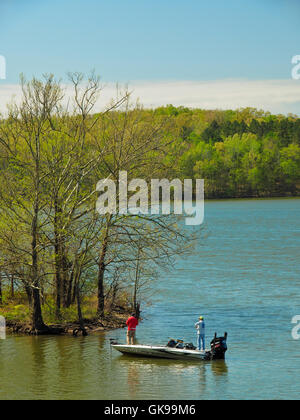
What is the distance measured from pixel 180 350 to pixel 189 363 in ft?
1.99

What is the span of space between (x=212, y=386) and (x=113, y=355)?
555 centimetres

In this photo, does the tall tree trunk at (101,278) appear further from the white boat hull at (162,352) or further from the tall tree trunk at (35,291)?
the white boat hull at (162,352)

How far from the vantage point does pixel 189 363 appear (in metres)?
27.4

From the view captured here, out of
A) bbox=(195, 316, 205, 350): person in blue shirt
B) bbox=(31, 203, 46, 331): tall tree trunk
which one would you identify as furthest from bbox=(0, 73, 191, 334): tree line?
bbox=(195, 316, 205, 350): person in blue shirt

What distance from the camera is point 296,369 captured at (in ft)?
88.4

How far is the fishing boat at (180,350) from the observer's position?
2734cm

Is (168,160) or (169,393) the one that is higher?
(168,160)

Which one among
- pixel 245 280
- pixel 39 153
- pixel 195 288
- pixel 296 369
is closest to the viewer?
pixel 296 369

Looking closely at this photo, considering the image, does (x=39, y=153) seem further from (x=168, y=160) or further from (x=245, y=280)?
(x=245, y=280)

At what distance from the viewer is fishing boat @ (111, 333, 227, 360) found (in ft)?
89.7

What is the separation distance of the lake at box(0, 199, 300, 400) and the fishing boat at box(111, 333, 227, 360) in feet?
0.91

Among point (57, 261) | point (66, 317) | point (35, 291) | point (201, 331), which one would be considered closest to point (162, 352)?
point (201, 331)

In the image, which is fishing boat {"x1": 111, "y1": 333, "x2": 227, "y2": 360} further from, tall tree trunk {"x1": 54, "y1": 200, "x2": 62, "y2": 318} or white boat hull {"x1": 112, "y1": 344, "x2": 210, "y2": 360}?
tall tree trunk {"x1": 54, "y1": 200, "x2": 62, "y2": 318}
